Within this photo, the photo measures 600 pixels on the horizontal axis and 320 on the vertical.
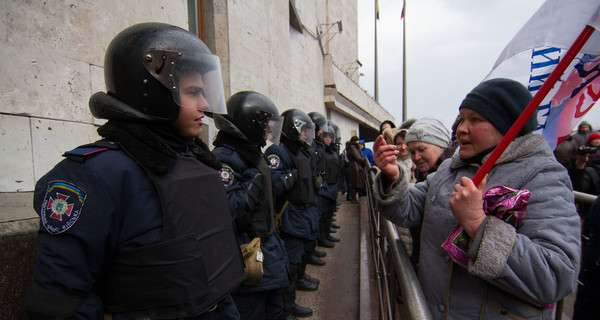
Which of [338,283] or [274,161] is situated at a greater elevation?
[274,161]

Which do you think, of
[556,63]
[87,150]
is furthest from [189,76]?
[556,63]

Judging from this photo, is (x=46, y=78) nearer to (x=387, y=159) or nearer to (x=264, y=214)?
(x=264, y=214)

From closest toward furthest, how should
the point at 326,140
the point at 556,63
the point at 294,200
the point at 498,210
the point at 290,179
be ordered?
the point at 498,210 < the point at 556,63 < the point at 290,179 < the point at 294,200 < the point at 326,140

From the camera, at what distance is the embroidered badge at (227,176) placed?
7.45 feet

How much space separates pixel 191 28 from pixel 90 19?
211 cm

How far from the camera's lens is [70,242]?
39.4 inches

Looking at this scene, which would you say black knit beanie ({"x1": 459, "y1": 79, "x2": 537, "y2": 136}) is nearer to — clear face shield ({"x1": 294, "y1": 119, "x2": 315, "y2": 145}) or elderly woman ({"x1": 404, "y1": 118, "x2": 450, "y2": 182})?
elderly woman ({"x1": 404, "y1": 118, "x2": 450, "y2": 182})

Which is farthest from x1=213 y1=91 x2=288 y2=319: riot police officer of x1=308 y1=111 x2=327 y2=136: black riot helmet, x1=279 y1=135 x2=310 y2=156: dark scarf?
x1=308 y1=111 x2=327 y2=136: black riot helmet

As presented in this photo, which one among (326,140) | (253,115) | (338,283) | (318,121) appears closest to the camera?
(253,115)

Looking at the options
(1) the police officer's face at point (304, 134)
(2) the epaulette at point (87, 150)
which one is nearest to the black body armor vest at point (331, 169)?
(1) the police officer's face at point (304, 134)

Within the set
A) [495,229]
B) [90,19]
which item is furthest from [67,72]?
[495,229]

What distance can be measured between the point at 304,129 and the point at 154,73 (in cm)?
299

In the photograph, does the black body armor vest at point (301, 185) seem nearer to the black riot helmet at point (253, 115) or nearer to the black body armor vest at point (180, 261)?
the black riot helmet at point (253, 115)

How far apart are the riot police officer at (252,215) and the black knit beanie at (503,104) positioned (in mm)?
1658
